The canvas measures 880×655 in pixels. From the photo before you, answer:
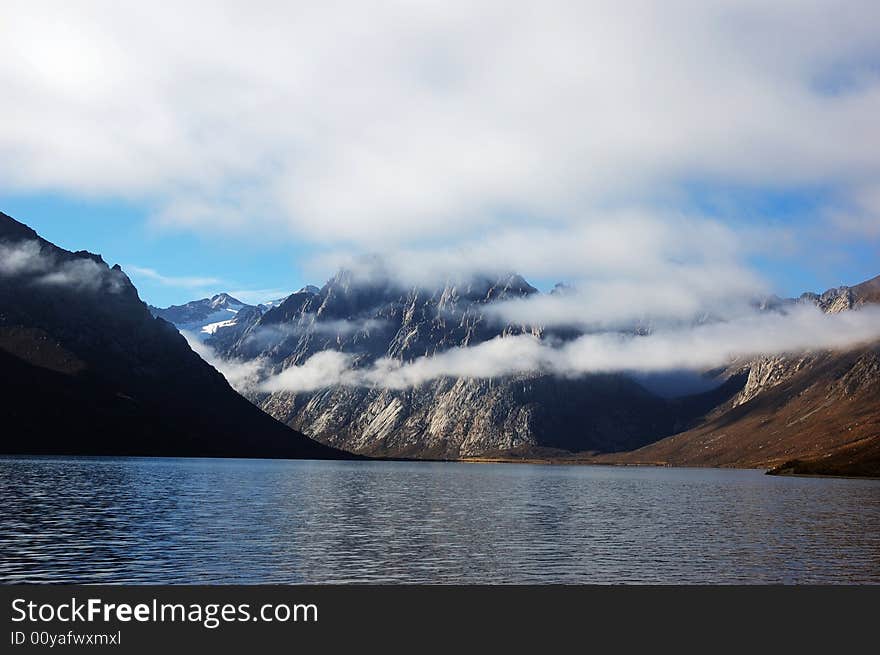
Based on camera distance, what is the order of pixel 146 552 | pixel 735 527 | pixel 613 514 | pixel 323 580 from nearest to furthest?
pixel 323 580 < pixel 146 552 < pixel 735 527 < pixel 613 514

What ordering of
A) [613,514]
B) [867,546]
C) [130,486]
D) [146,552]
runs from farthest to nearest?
[130,486] < [613,514] < [867,546] < [146,552]

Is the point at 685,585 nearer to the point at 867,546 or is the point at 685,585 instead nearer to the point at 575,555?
the point at 575,555

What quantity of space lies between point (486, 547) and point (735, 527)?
160 feet

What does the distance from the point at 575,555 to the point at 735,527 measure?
4569cm

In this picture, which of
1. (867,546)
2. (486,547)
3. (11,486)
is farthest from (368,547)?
(11,486)

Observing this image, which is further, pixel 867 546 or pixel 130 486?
pixel 130 486

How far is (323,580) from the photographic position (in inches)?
2625

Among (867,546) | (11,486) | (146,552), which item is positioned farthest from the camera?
(11,486)
